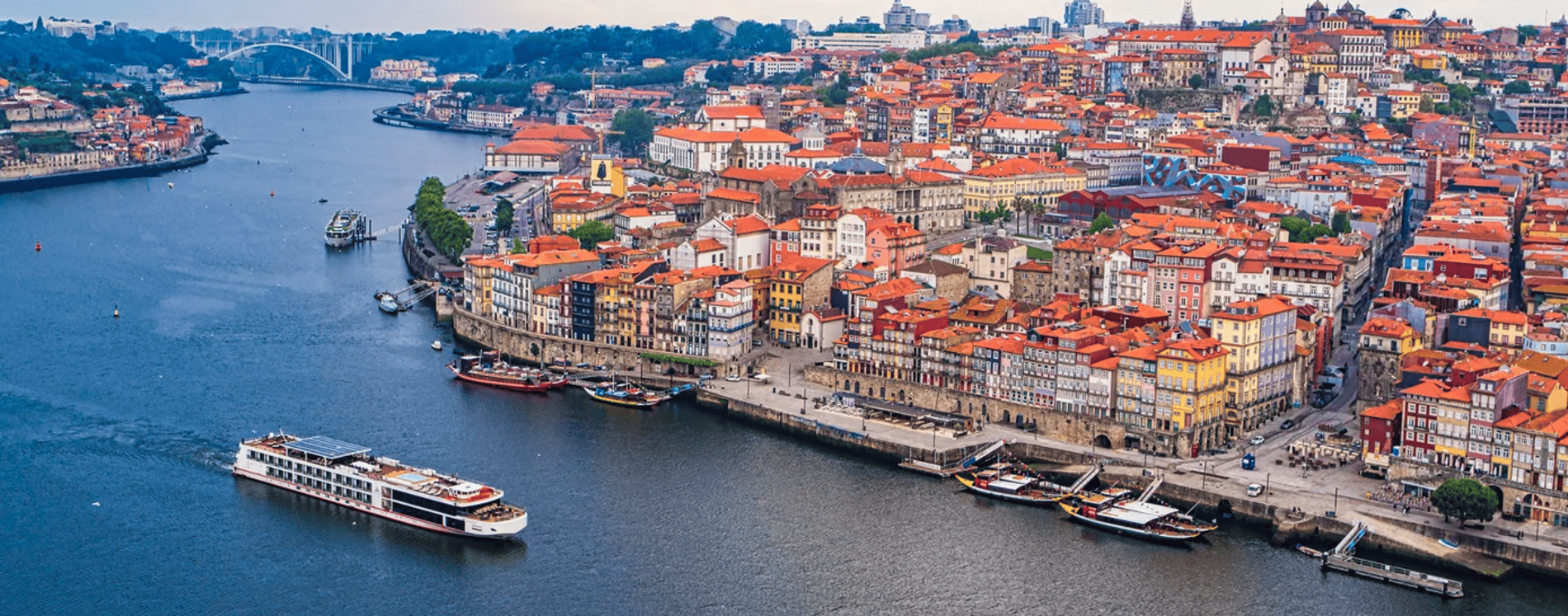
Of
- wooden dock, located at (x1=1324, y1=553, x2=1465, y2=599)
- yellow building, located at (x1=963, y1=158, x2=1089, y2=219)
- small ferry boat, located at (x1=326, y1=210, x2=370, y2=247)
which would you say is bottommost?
wooden dock, located at (x1=1324, y1=553, x2=1465, y2=599)

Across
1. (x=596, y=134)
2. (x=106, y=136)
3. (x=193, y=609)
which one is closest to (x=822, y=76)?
(x=596, y=134)

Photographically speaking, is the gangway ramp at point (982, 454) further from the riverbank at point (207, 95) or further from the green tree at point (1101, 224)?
the riverbank at point (207, 95)

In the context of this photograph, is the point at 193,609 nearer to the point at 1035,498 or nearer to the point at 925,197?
the point at 1035,498

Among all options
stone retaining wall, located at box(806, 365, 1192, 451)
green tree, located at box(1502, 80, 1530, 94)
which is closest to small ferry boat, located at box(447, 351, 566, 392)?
stone retaining wall, located at box(806, 365, 1192, 451)

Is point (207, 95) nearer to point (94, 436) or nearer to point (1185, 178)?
point (1185, 178)

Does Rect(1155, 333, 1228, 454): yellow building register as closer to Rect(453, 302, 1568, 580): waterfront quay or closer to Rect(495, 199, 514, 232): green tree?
Rect(453, 302, 1568, 580): waterfront quay

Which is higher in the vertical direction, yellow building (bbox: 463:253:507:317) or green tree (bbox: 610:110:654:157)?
green tree (bbox: 610:110:654:157)
